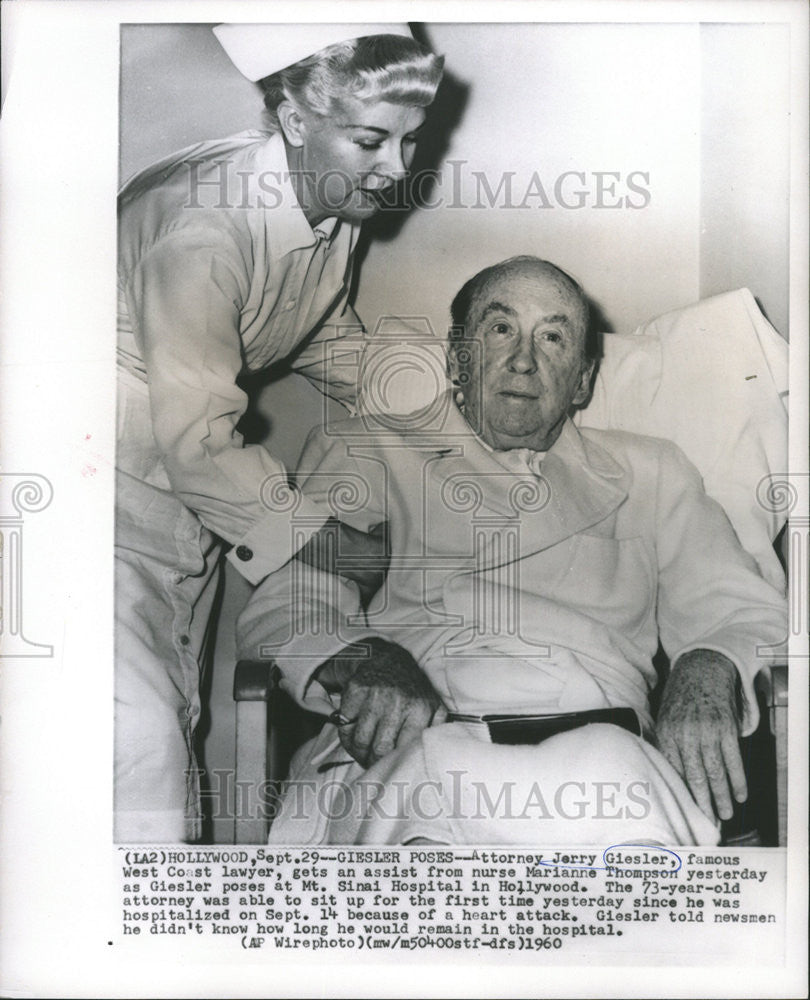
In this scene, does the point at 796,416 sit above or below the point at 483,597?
above

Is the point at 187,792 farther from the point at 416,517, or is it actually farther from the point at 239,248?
the point at 239,248

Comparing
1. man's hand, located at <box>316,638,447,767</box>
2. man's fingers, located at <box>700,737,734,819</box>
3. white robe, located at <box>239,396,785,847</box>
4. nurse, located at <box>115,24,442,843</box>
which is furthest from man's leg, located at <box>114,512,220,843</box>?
man's fingers, located at <box>700,737,734,819</box>

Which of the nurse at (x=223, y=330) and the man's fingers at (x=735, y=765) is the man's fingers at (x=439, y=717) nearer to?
the nurse at (x=223, y=330)

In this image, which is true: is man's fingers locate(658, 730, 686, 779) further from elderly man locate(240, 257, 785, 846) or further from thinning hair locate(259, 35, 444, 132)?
thinning hair locate(259, 35, 444, 132)

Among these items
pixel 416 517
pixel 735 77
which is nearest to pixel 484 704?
pixel 416 517

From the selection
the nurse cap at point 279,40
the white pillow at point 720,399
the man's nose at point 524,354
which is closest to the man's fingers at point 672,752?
the white pillow at point 720,399

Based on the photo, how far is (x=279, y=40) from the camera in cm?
203

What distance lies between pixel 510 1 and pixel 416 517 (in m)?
1.00

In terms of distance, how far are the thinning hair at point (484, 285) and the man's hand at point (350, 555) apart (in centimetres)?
41

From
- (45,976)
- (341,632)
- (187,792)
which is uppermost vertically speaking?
(341,632)

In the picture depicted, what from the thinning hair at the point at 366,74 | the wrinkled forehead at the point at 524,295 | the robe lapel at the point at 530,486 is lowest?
the robe lapel at the point at 530,486

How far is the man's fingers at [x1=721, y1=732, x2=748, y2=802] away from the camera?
6.45ft

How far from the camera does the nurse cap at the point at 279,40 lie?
202 cm

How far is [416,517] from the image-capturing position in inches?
78.9
